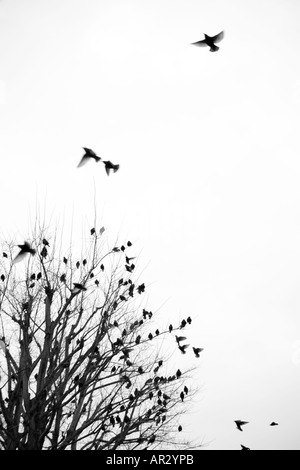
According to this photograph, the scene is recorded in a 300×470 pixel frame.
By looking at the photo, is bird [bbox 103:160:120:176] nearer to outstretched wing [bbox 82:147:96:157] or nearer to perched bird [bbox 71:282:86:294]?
outstretched wing [bbox 82:147:96:157]

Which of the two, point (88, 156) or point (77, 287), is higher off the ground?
point (88, 156)

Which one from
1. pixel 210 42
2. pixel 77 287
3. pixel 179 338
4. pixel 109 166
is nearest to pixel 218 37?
pixel 210 42

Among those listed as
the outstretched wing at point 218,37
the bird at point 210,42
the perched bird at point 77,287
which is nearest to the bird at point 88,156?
the perched bird at point 77,287

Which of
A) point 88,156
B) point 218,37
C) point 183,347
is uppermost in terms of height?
point 218,37

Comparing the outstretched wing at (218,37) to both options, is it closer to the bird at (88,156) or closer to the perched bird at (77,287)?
the bird at (88,156)

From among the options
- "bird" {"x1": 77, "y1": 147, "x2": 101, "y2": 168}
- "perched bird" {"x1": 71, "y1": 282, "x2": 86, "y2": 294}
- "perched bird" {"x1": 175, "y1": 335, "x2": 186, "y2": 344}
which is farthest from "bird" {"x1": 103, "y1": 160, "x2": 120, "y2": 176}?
"perched bird" {"x1": 175, "y1": 335, "x2": 186, "y2": 344}

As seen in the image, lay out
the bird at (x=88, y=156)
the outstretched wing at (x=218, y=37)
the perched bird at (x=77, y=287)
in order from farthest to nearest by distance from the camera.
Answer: the bird at (x=88, y=156) < the outstretched wing at (x=218, y=37) < the perched bird at (x=77, y=287)

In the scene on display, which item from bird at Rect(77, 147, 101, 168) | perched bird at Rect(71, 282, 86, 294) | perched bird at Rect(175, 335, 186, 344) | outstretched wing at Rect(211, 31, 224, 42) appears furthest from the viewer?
perched bird at Rect(175, 335, 186, 344)

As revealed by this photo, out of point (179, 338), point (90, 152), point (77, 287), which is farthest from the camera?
point (179, 338)

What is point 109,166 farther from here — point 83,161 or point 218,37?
point 218,37
